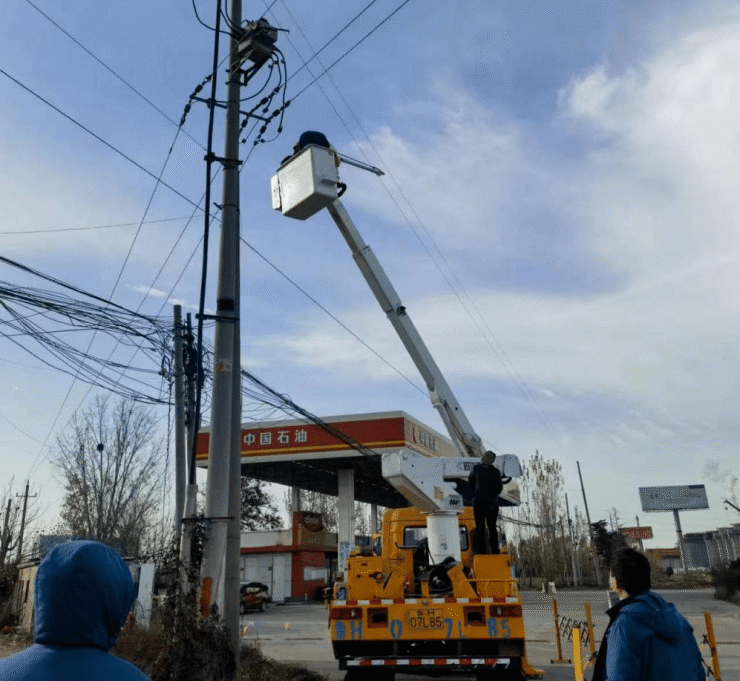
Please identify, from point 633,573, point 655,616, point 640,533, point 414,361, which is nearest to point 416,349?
point 414,361

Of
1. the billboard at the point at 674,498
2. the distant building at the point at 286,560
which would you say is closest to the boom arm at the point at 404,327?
the distant building at the point at 286,560

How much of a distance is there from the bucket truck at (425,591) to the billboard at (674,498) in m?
77.7

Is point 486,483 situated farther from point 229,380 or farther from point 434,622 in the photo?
point 229,380

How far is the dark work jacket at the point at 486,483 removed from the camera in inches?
392

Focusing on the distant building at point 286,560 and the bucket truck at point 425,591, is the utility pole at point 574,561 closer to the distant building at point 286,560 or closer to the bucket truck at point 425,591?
the distant building at point 286,560

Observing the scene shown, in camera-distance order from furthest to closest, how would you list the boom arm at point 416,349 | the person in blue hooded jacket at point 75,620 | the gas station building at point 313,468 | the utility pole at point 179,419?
1. the gas station building at point 313,468
2. the utility pole at point 179,419
3. the boom arm at point 416,349
4. the person in blue hooded jacket at point 75,620

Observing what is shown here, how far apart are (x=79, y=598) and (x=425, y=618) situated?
7.74 meters

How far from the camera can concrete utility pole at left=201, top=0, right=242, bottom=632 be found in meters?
7.98

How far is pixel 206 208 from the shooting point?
372 inches

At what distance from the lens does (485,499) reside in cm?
1000

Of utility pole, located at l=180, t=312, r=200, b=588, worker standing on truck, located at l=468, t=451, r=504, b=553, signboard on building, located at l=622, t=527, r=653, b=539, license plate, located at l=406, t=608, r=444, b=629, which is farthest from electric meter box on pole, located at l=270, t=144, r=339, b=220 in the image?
signboard on building, located at l=622, t=527, r=653, b=539

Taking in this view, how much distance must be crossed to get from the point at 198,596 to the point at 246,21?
27.2 ft

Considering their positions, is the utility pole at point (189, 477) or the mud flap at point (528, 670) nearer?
the utility pole at point (189, 477)

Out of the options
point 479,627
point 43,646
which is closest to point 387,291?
point 479,627
